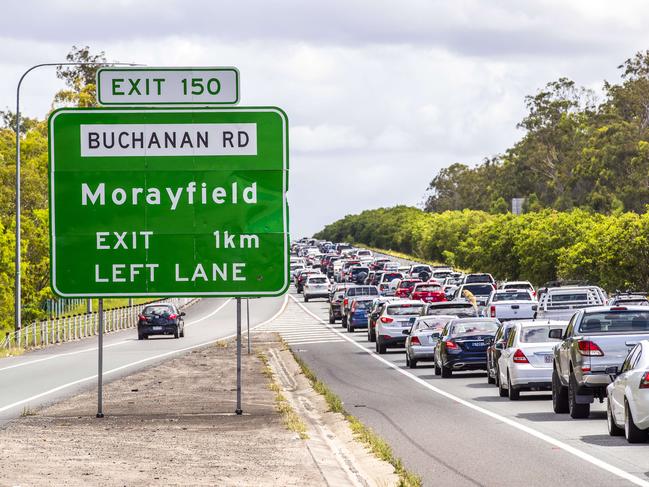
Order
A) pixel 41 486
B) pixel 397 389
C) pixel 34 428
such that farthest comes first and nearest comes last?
1. pixel 397 389
2. pixel 34 428
3. pixel 41 486

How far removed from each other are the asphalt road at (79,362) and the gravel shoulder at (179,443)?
1418mm

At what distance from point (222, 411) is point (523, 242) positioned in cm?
6095

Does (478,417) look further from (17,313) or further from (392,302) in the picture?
(17,313)

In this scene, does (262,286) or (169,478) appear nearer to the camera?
(169,478)

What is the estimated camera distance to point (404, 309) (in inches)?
1828

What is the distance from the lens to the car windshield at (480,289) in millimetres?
65625

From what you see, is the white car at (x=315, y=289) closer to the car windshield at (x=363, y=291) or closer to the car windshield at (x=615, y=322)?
the car windshield at (x=363, y=291)

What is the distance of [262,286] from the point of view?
21109mm

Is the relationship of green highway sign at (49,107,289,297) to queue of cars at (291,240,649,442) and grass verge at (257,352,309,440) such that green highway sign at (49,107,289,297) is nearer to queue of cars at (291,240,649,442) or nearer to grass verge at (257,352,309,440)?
grass verge at (257,352,309,440)

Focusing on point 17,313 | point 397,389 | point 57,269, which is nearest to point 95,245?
point 57,269

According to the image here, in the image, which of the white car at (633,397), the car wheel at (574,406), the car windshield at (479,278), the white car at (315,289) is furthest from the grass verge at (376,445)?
the white car at (315,289)

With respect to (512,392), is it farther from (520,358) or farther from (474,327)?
(474,327)

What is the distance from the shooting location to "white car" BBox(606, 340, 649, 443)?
17.0m

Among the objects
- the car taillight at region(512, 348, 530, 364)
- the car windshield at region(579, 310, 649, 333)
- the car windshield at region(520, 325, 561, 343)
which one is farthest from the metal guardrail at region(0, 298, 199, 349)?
the car windshield at region(579, 310, 649, 333)
